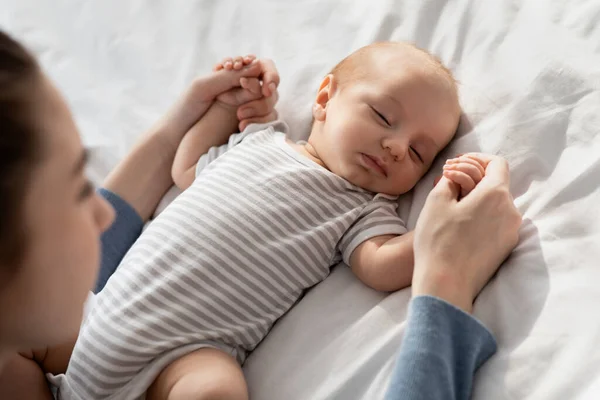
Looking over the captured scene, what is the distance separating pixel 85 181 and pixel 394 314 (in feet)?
1.44

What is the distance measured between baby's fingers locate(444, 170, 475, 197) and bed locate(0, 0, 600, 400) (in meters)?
0.07

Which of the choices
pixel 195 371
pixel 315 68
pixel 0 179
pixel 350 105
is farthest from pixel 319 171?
pixel 0 179

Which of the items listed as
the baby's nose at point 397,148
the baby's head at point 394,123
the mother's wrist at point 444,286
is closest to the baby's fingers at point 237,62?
the baby's head at point 394,123

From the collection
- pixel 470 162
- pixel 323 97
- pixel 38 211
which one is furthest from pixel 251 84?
pixel 38 211

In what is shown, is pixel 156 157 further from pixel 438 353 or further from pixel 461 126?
pixel 438 353

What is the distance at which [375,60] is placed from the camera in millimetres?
1091

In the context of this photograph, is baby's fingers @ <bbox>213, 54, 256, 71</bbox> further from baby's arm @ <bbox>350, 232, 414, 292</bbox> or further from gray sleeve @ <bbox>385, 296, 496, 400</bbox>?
gray sleeve @ <bbox>385, 296, 496, 400</bbox>

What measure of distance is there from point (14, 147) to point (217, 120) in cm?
70

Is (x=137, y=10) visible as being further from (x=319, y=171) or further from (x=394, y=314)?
(x=394, y=314)

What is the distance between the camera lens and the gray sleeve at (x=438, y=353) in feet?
2.33

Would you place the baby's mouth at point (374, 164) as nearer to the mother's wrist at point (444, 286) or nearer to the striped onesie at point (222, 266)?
the striped onesie at point (222, 266)

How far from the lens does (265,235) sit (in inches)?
38.2

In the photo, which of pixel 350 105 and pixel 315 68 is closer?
pixel 350 105

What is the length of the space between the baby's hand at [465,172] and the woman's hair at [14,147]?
55 cm
